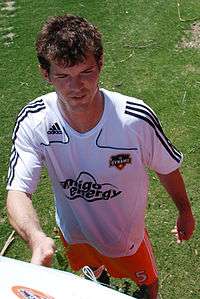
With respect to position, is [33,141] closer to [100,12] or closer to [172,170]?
[172,170]

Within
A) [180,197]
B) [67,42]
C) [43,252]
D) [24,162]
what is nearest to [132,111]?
[67,42]

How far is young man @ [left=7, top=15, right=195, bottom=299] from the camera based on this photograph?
89.0 inches

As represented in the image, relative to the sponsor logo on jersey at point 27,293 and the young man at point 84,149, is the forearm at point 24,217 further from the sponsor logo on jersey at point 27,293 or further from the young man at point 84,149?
the sponsor logo on jersey at point 27,293

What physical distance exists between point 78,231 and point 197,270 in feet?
4.22

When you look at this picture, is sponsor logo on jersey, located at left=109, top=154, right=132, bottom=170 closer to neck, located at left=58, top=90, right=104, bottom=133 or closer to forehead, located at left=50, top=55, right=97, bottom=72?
neck, located at left=58, top=90, right=104, bottom=133

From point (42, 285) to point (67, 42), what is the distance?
991 millimetres

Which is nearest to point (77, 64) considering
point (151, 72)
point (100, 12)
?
point (151, 72)

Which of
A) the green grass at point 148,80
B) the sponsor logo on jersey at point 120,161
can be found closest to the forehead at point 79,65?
the sponsor logo on jersey at point 120,161

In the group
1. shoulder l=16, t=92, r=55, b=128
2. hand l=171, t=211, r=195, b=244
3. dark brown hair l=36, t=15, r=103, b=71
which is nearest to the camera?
dark brown hair l=36, t=15, r=103, b=71

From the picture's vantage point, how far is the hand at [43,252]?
6.25 feet

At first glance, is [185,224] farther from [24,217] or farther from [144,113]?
[24,217]

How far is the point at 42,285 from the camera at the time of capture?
1630mm

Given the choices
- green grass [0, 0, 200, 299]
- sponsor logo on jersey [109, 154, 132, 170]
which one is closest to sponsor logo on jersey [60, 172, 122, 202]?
sponsor logo on jersey [109, 154, 132, 170]

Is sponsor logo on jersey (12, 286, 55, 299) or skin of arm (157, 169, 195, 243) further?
skin of arm (157, 169, 195, 243)
